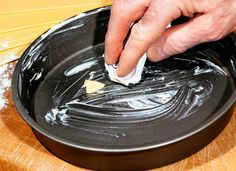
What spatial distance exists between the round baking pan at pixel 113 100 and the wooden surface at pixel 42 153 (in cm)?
2

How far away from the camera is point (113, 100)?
2.62 ft

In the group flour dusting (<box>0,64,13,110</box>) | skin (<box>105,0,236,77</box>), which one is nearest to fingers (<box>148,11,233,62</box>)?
skin (<box>105,0,236,77</box>)

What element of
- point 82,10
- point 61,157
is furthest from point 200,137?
point 82,10

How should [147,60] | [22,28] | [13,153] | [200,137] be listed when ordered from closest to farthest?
[200,137] < [13,153] < [147,60] < [22,28]

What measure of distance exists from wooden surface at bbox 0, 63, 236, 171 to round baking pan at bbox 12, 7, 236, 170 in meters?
0.02

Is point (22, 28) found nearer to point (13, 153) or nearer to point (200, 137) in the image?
point (13, 153)

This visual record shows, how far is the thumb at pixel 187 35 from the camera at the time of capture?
2.33 feet

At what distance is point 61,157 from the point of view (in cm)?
68

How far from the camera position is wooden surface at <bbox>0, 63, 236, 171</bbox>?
0.66m

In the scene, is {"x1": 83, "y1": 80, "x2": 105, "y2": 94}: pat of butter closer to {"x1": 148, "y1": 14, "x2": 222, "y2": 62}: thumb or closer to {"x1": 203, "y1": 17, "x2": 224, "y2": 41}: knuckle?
{"x1": 148, "y1": 14, "x2": 222, "y2": 62}: thumb

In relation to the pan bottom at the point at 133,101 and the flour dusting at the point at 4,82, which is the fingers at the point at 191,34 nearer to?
the pan bottom at the point at 133,101

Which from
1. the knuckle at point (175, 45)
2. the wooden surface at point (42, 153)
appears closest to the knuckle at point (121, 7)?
the knuckle at point (175, 45)

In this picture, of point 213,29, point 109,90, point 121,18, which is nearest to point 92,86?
point 109,90

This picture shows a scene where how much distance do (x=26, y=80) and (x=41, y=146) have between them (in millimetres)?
164
